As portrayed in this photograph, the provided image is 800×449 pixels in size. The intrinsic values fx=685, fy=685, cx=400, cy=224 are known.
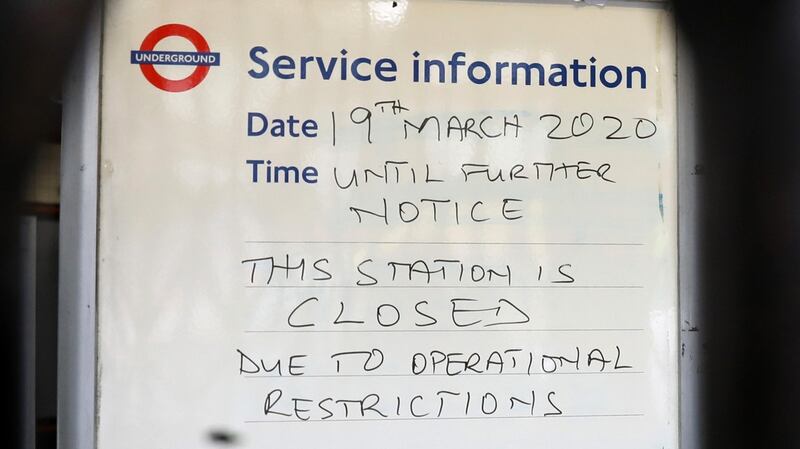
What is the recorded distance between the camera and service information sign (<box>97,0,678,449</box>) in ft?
5.51

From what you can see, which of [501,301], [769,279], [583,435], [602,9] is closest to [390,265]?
[501,301]

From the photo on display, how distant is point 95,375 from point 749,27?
1896mm

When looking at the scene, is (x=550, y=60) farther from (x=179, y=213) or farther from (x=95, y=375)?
(x=95, y=375)

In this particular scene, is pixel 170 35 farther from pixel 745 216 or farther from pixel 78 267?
pixel 745 216

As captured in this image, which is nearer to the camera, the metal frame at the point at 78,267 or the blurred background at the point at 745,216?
the metal frame at the point at 78,267

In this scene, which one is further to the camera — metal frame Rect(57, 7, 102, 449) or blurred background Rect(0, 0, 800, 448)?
blurred background Rect(0, 0, 800, 448)

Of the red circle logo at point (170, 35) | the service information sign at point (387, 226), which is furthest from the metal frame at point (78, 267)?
the red circle logo at point (170, 35)

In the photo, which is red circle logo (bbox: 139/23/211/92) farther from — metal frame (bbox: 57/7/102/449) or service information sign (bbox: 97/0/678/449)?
metal frame (bbox: 57/7/102/449)

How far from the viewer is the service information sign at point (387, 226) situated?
5.51ft

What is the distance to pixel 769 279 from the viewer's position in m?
1.79

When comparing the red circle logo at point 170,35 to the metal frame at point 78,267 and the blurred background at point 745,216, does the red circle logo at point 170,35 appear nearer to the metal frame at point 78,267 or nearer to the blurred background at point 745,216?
the metal frame at point 78,267

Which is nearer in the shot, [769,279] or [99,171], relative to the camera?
[99,171]

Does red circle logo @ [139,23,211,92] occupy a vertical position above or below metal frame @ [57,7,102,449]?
above

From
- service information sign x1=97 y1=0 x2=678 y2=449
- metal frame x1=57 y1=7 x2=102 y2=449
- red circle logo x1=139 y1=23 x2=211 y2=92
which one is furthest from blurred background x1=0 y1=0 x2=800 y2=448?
red circle logo x1=139 y1=23 x2=211 y2=92
